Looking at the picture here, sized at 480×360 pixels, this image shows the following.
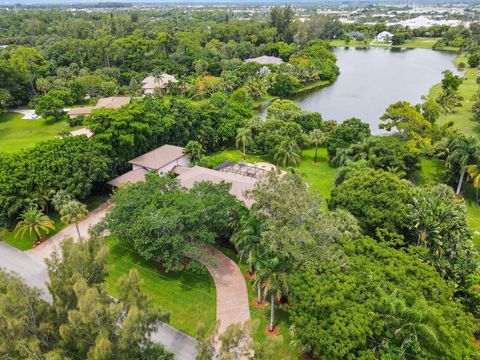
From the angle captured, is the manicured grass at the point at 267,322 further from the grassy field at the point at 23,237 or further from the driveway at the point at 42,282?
the grassy field at the point at 23,237

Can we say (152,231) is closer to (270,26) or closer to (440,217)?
(440,217)

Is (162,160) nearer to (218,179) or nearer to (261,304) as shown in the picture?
(218,179)

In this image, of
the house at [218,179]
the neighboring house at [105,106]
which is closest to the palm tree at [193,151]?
the house at [218,179]

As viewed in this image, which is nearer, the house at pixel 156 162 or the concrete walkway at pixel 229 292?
the concrete walkway at pixel 229 292

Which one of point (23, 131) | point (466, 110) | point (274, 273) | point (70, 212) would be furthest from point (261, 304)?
point (466, 110)

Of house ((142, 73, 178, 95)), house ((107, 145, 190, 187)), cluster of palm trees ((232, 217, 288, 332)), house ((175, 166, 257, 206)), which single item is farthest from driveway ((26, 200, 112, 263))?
house ((142, 73, 178, 95))

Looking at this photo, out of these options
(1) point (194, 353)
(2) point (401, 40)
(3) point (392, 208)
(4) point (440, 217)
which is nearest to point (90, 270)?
(1) point (194, 353)

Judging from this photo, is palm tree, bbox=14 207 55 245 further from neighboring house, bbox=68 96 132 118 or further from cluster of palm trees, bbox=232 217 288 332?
neighboring house, bbox=68 96 132 118
